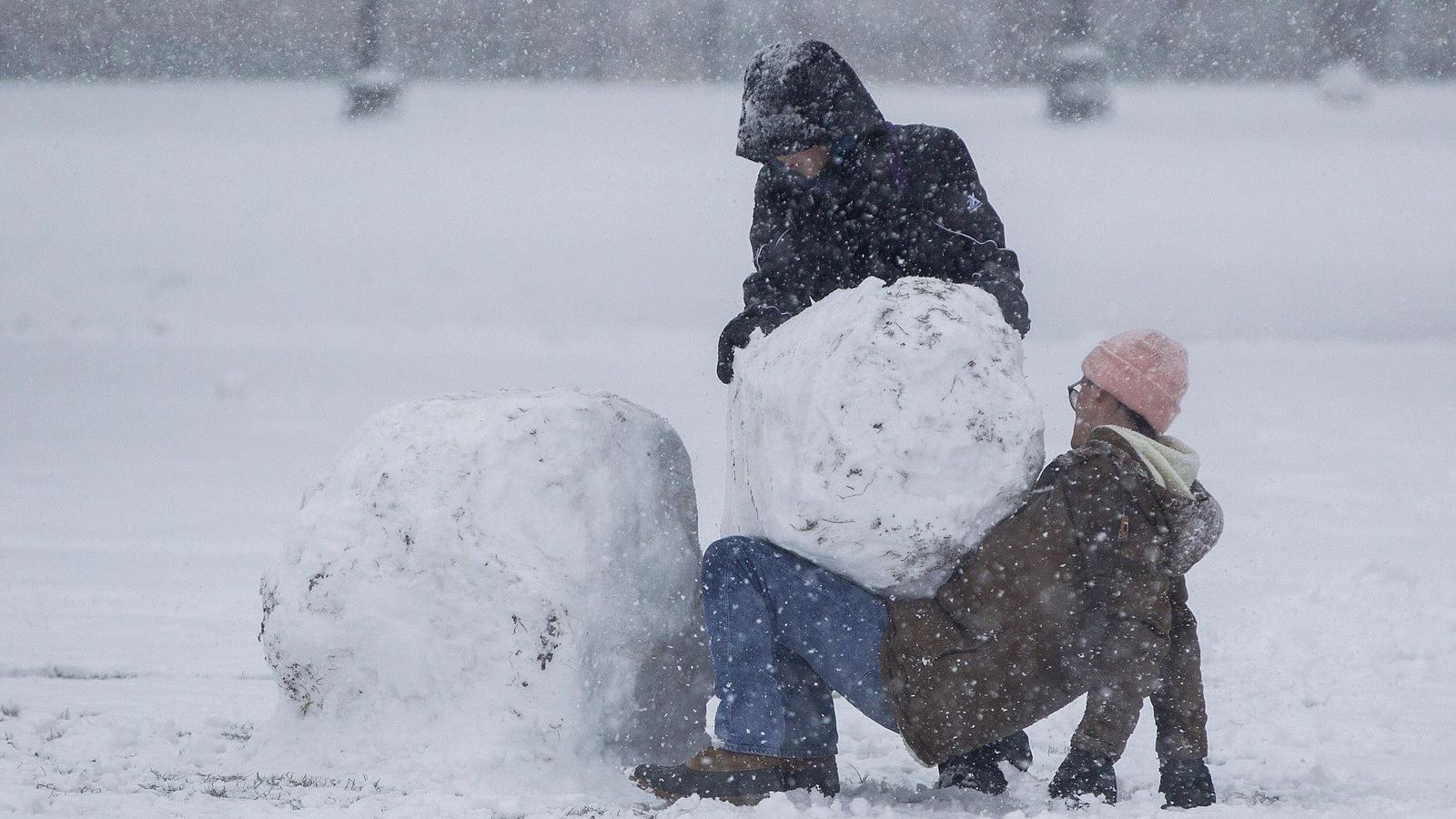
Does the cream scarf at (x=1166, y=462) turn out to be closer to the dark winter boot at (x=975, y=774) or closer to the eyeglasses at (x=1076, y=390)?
the eyeglasses at (x=1076, y=390)

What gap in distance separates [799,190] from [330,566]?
1.43m

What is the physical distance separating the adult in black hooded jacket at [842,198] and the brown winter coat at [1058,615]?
1.97ft

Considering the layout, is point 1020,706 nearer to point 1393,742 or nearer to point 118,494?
point 1393,742

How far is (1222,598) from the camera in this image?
6273 mm

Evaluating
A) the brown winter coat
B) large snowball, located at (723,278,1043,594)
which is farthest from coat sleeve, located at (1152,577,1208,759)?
large snowball, located at (723,278,1043,594)

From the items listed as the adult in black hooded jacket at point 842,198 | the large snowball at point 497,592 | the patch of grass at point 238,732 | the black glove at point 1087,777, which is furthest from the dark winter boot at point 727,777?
the patch of grass at point 238,732

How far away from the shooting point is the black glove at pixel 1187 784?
2904 mm

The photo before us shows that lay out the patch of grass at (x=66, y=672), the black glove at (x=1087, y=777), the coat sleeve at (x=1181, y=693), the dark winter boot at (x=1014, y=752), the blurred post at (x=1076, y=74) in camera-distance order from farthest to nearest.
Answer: the blurred post at (x=1076, y=74), the patch of grass at (x=66, y=672), the dark winter boot at (x=1014, y=752), the coat sleeve at (x=1181, y=693), the black glove at (x=1087, y=777)

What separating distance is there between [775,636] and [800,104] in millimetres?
1233

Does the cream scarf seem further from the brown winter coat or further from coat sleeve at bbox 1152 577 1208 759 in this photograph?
coat sleeve at bbox 1152 577 1208 759

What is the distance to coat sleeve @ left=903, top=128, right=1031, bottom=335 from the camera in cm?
317

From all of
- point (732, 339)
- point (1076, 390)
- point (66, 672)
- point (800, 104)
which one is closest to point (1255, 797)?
point (1076, 390)

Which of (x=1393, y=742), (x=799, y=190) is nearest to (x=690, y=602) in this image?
(x=799, y=190)

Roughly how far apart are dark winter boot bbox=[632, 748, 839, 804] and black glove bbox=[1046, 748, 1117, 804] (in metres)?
0.53
